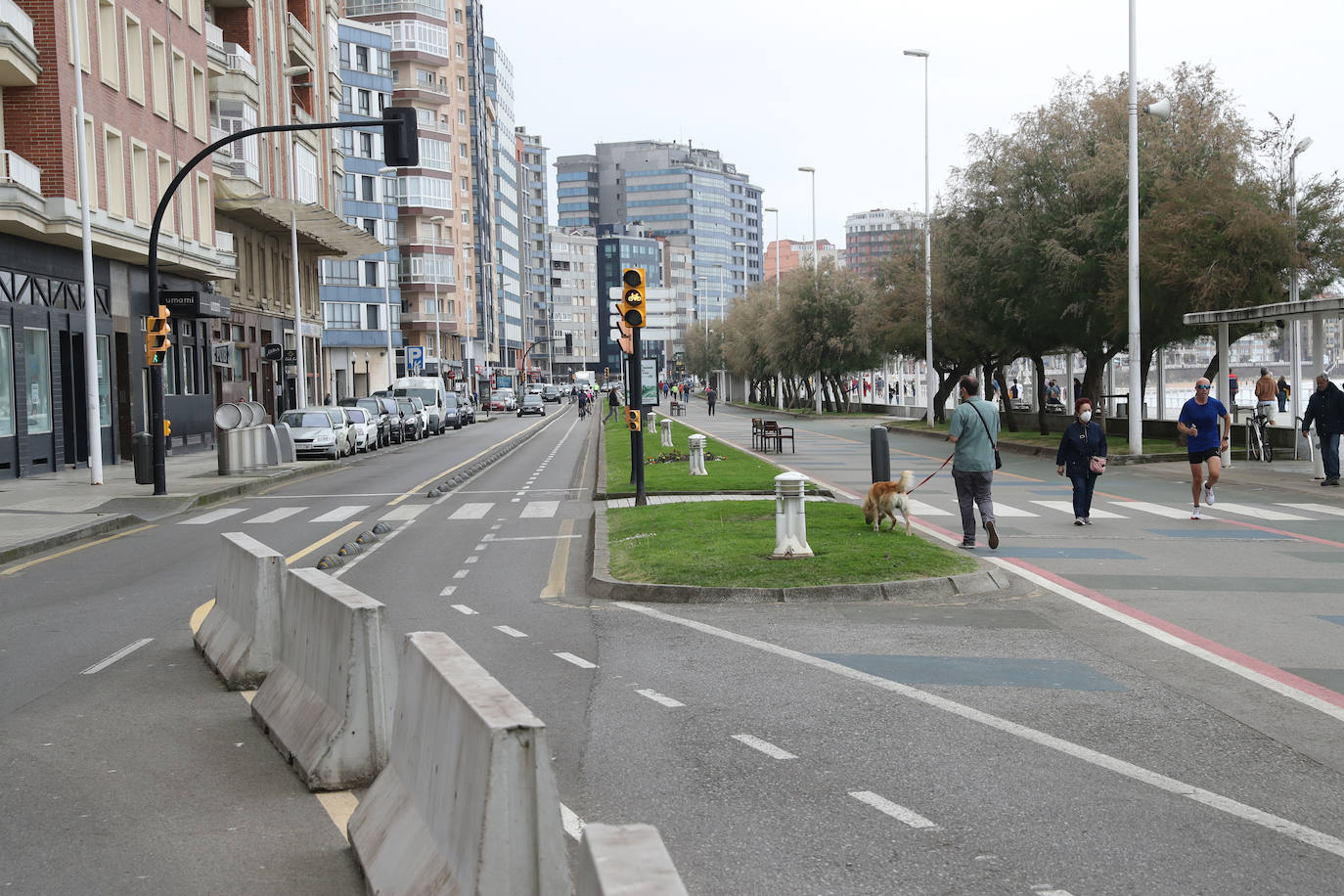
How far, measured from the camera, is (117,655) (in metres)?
9.73

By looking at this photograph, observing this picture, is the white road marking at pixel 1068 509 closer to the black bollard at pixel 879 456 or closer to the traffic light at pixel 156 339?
the black bollard at pixel 879 456

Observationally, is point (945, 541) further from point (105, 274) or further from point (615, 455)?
point (105, 274)

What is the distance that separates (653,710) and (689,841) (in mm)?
2296

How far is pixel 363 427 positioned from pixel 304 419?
16.8ft

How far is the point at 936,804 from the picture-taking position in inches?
228

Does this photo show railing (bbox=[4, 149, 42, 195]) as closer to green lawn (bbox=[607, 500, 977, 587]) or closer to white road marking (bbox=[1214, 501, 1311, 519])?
green lawn (bbox=[607, 500, 977, 587])

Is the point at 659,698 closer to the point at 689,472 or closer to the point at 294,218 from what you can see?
the point at 689,472

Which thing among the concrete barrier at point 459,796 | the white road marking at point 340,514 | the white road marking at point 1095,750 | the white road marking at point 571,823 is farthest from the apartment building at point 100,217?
the concrete barrier at point 459,796

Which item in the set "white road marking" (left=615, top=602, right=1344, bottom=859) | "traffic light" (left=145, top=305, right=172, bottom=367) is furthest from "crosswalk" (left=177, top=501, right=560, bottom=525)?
"white road marking" (left=615, top=602, right=1344, bottom=859)

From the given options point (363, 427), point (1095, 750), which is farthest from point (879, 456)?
point (363, 427)

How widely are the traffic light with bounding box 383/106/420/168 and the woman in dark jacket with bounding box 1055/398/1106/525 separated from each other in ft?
36.1

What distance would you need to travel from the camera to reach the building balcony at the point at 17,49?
2723 centimetres

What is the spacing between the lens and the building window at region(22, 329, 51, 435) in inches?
1206

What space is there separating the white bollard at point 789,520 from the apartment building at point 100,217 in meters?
15.0
